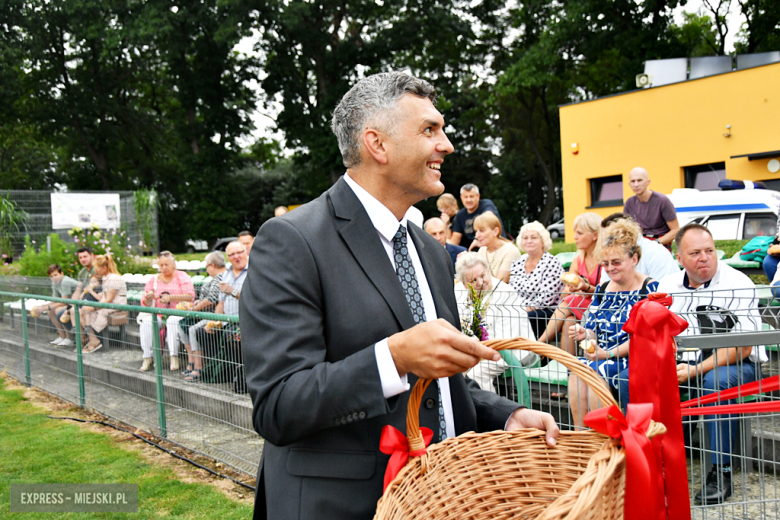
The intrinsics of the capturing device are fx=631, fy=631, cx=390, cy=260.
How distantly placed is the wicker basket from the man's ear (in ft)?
1.96

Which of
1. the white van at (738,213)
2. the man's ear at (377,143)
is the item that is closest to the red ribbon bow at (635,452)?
the man's ear at (377,143)

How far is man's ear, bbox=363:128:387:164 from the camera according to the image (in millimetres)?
1751

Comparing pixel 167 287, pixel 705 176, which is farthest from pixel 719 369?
pixel 705 176

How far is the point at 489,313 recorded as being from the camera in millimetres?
4355

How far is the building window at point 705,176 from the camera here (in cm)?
1628

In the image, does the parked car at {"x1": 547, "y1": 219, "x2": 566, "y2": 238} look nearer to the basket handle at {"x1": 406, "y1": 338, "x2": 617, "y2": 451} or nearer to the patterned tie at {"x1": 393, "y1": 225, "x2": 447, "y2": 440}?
the patterned tie at {"x1": 393, "y1": 225, "x2": 447, "y2": 440}

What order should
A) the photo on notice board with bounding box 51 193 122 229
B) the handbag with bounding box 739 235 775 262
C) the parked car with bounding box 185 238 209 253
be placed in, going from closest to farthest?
the handbag with bounding box 739 235 775 262 → the photo on notice board with bounding box 51 193 122 229 → the parked car with bounding box 185 238 209 253

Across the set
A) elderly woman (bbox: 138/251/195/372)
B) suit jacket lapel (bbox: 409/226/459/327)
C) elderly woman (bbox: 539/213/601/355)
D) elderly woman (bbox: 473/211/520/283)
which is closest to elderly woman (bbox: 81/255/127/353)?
elderly woman (bbox: 138/251/195/372)

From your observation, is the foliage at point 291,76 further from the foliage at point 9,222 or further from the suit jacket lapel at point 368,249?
the suit jacket lapel at point 368,249

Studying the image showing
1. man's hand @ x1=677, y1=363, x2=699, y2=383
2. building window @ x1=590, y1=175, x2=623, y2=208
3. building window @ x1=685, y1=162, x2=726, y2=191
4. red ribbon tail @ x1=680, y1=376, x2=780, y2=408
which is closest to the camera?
red ribbon tail @ x1=680, y1=376, x2=780, y2=408

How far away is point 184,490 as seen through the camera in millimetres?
4633

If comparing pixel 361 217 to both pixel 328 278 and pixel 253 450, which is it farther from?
pixel 253 450

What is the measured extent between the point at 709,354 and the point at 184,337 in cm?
392

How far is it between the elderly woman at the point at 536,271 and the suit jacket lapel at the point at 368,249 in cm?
378
